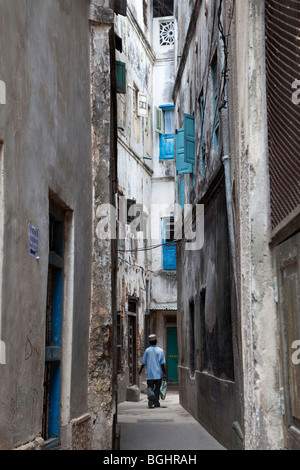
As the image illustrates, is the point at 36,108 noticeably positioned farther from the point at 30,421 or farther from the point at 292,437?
the point at 292,437

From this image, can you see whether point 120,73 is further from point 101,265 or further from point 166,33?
point 166,33

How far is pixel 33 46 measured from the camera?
450 cm

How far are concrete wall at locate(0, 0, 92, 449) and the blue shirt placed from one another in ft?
27.9

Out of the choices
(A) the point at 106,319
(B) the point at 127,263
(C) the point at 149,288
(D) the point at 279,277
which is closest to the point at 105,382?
(A) the point at 106,319

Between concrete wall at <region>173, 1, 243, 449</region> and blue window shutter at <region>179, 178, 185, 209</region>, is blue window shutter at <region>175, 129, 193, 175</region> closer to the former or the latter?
concrete wall at <region>173, 1, 243, 449</region>

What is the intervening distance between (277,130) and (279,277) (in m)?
1.03

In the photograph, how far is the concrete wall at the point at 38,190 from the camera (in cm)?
377

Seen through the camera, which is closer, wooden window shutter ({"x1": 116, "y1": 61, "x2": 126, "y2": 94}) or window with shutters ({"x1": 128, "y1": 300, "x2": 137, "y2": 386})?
wooden window shutter ({"x1": 116, "y1": 61, "x2": 126, "y2": 94})

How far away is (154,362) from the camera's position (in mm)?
14781

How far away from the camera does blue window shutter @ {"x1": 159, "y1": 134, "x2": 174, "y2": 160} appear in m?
22.5

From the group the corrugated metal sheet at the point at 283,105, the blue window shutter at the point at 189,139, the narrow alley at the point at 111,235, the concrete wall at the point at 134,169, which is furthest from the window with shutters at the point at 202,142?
the corrugated metal sheet at the point at 283,105

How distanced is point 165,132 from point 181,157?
9.86m

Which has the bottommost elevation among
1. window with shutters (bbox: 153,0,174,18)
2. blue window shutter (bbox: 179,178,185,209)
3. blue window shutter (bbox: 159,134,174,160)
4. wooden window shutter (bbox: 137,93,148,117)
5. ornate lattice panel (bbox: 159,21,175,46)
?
blue window shutter (bbox: 179,178,185,209)

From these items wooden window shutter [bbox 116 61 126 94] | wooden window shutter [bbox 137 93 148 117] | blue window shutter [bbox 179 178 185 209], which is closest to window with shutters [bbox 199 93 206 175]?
wooden window shutter [bbox 116 61 126 94]
